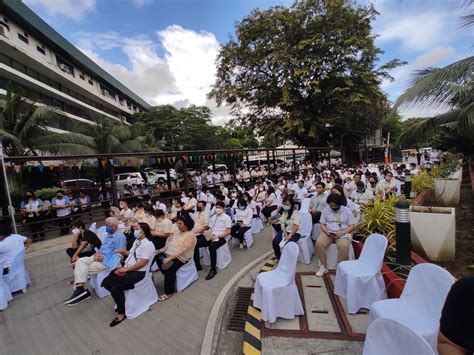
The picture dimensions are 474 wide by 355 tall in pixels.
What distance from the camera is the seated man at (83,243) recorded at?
16.2 ft

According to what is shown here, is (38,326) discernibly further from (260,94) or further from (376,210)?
(260,94)

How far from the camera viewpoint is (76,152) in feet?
44.6

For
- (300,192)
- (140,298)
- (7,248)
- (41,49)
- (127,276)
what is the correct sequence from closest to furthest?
(127,276) < (140,298) < (7,248) < (300,192) < (41,49)

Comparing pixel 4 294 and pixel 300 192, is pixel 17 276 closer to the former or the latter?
pixel 4 294

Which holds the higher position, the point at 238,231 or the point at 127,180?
the point at 127,180

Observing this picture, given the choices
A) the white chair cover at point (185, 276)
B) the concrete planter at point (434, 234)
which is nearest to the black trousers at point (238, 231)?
the white chair cover at point (185, 276)

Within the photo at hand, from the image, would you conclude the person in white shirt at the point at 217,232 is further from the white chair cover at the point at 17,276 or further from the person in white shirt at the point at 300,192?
the person in white shirt at the point at 300,192

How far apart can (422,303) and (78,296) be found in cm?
517

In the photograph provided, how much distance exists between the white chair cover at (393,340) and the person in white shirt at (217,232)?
3635 mm

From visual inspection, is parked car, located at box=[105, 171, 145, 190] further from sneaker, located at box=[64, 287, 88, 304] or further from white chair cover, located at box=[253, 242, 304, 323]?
white chair cover, located at box=[253, 242, 304, 323]

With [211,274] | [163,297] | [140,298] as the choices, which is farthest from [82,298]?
[211,274]

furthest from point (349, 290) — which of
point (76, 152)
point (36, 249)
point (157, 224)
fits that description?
point (76, 152)

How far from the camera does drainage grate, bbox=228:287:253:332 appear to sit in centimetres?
359

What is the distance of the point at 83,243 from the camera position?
16.4ft
